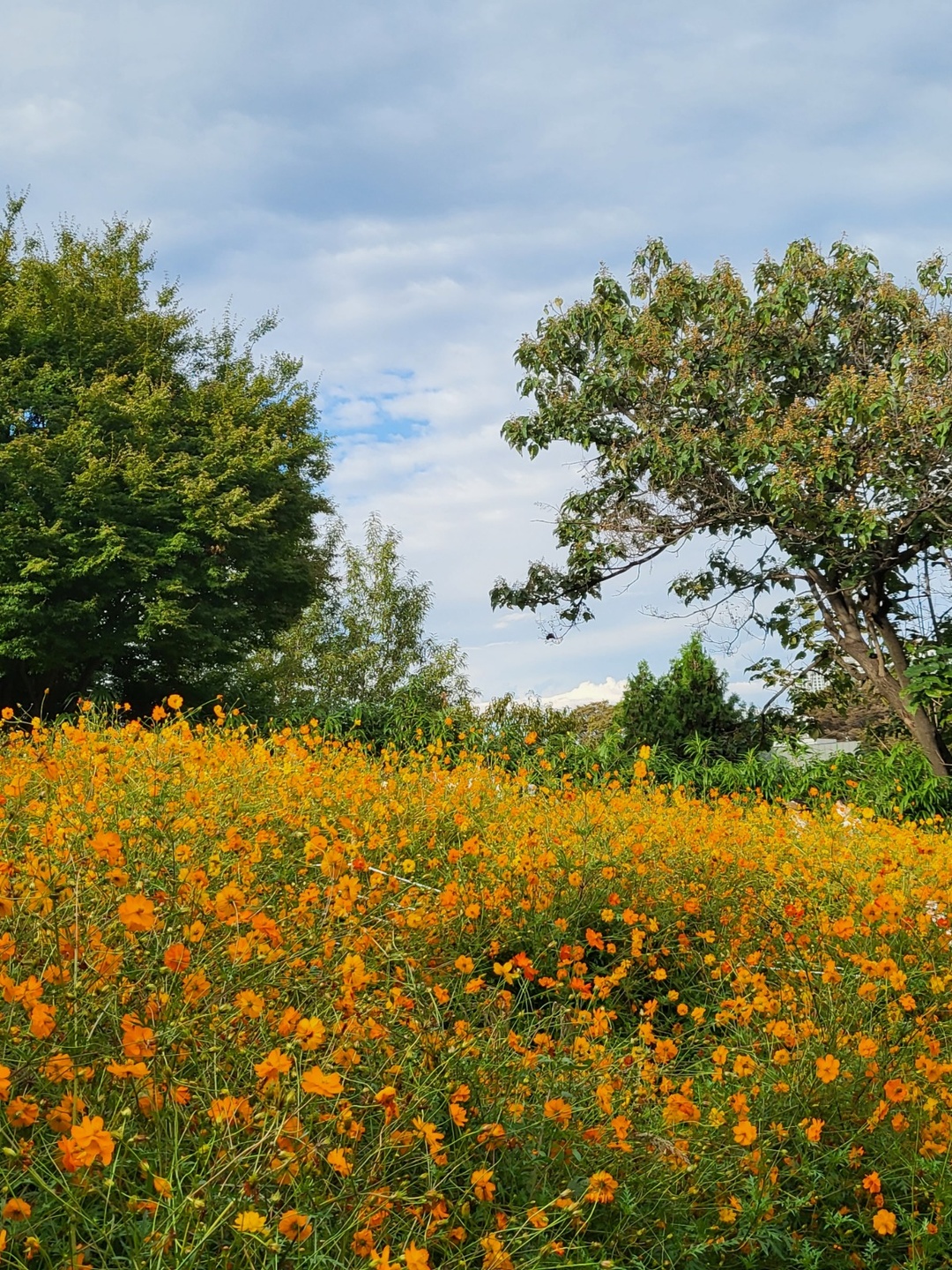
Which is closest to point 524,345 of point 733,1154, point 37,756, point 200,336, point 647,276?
point 647,276

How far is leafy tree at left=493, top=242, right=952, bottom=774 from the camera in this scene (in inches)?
347

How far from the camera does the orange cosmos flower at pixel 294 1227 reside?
59.5 inches

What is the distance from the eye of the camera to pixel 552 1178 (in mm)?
2230

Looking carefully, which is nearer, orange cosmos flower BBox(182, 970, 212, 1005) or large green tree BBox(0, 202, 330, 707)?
orange cosmos flower BBox(182, 970, 212, 1005)

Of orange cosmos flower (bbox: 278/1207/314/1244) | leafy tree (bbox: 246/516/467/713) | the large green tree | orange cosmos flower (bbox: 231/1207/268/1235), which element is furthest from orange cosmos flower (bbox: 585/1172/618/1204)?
leafy tree (bbox: 246/516/467/713)

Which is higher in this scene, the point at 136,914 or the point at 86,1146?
the point at 136,914

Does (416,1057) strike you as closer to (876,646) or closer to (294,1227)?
(294,1227)

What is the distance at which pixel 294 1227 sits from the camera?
5.02 feet

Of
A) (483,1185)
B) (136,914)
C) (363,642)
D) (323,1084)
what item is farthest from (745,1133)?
(363,642)

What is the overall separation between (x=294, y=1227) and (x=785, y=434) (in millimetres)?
8276

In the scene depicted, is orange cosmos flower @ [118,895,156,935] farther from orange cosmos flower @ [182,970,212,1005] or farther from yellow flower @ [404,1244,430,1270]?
yellow flower @ [404,1244,430,1270]

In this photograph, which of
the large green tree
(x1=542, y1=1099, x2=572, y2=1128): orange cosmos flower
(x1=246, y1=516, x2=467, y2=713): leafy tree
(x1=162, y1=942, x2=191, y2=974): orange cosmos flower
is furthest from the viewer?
(x1=246, y1=516, x2=467, y2=713): leafy tree

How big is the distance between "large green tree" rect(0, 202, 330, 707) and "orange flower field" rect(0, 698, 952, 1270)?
10685 mm

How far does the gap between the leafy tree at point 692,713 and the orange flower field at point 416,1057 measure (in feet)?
19.9
